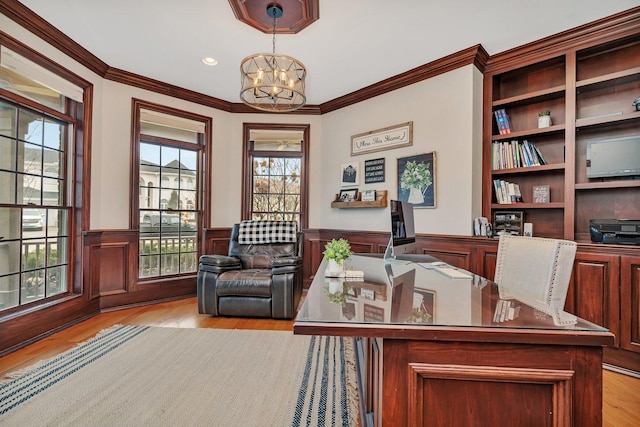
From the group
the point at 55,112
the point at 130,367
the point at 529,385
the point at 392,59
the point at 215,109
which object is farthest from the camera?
the point at 215,109

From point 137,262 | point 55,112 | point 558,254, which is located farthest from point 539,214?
point 55,112

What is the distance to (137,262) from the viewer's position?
376cm

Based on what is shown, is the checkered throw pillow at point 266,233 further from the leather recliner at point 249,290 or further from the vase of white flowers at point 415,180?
the vase of white flowers at point 415,180

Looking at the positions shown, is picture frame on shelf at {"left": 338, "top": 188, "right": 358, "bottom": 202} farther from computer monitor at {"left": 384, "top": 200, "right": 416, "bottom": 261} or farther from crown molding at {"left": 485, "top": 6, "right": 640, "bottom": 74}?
crown molding at {"left": 485, "top": 6, "right": 640, "bottom": 74}

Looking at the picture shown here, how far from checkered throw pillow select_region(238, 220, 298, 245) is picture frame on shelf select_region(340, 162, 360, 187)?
93 centimetres

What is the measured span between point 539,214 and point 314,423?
8.99 feet

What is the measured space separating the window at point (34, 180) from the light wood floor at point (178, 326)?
435 millimetres

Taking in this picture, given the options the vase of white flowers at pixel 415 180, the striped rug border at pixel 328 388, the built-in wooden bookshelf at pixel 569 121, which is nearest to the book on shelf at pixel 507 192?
the built-in wooden bookshelf at pixel 569 121

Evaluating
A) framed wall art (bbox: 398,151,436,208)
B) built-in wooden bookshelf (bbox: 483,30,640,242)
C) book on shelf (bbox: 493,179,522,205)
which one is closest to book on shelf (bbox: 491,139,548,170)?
built-in wooden bookshelf (bbox: 483,30,640,242)

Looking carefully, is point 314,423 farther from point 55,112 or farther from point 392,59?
point 55,112

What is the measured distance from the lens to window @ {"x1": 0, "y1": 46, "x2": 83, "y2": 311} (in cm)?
254

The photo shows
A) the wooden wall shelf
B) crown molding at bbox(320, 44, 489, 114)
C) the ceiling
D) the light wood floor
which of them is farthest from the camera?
the wooden wall shelf

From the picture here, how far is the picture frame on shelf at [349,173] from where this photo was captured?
4.04m

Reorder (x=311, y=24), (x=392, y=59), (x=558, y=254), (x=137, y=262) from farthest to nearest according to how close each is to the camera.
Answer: (x=137, y=262) < (x=392, y=59) < (x=311, y=24) < (x=558, y=254)
